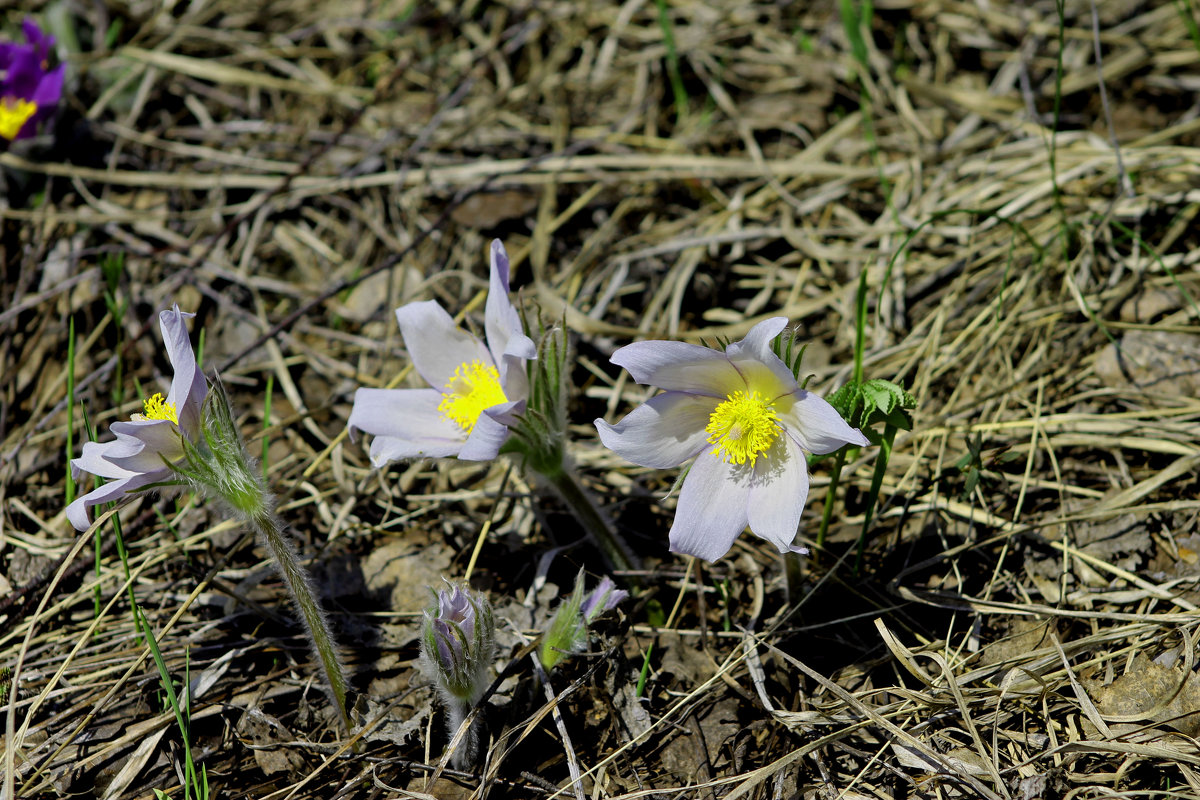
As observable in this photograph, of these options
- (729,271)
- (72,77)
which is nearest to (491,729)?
(729,271)

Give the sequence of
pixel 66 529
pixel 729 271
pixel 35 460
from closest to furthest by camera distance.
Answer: pixel 66 529 < pixel 35 460 < pixel 729 271

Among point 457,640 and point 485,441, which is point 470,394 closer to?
point 485,441

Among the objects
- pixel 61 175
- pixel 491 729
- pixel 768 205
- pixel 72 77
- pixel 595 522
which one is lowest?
pixel 491 729

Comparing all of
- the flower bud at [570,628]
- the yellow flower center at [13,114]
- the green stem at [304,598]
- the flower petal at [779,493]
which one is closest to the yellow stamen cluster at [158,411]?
the green stem at [304,598]

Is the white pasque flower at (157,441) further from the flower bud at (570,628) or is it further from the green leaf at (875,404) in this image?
the green leaf at (875,404)

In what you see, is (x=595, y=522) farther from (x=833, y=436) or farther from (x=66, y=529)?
(x=66, y=529)

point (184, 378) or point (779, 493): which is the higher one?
point (184, 378)

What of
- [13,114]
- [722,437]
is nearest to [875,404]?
[722,437]
